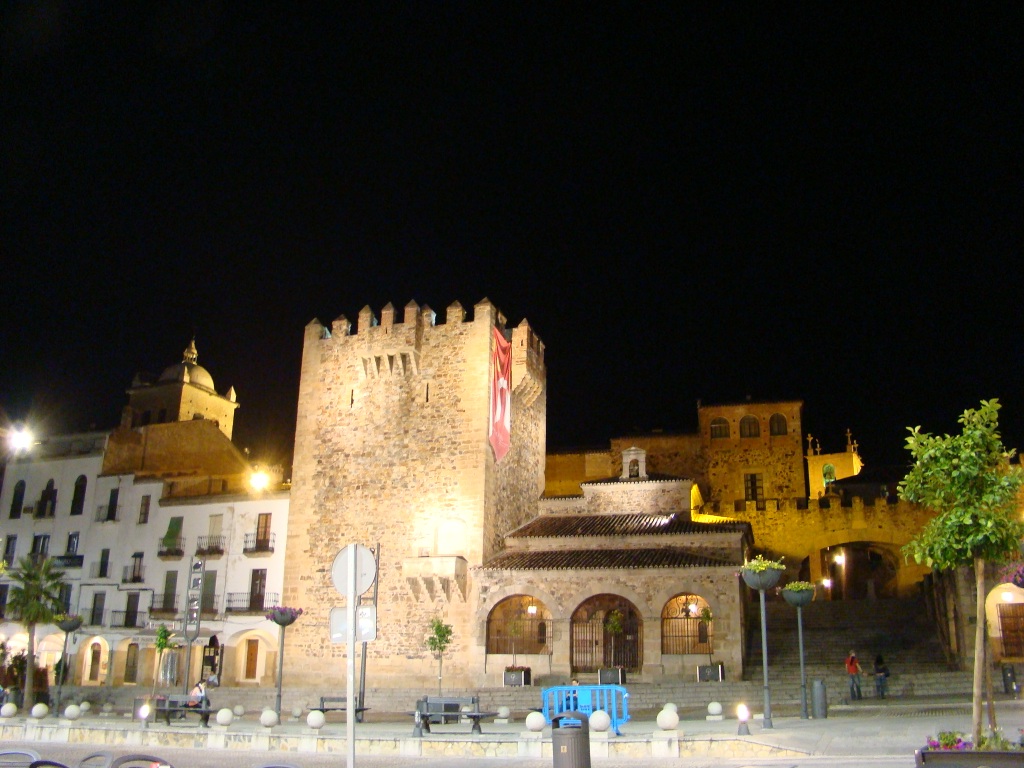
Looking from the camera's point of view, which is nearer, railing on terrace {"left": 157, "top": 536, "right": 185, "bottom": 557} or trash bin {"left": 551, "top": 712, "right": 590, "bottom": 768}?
trash bin {"left": 551, "top": 712, "right": 590, "bottom": 768}

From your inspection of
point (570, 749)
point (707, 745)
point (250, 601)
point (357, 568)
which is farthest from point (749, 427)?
point (357, 568)

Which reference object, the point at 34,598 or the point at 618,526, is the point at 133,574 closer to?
the point at 34,598

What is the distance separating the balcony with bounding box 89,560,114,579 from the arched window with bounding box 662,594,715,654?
22003 millimetres

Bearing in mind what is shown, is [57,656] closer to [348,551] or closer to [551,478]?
[551,478]

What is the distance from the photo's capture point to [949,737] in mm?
10000

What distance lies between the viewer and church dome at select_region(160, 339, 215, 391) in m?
52.7

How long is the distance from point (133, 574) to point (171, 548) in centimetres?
227

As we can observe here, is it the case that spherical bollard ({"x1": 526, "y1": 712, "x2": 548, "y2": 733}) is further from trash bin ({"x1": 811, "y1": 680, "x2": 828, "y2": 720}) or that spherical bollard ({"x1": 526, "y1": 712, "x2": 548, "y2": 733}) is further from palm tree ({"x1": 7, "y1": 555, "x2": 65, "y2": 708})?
palm tree ({"x1": 7, "y1": 555, "x2": 65, "y2": 708})

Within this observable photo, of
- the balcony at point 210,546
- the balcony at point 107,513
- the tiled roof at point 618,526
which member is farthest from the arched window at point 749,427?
the balcony at point 107,513

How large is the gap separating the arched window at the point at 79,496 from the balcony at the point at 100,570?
113 inches

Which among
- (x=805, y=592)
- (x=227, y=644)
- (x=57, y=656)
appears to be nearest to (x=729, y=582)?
(x=805, y=592)

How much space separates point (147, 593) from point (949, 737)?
100 ft

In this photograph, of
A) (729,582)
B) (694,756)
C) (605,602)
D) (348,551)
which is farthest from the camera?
(605,602)

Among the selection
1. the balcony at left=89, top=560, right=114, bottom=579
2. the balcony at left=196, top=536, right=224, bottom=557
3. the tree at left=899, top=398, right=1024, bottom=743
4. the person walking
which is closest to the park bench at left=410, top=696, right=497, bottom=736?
the tree at left=899, top=398, right=1024, bottom=743
